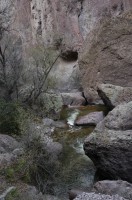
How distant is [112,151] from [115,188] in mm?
1493

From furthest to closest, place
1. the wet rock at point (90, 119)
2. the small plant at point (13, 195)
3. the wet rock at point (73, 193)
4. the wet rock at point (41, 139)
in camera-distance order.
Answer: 1. the wet rock at point (90, 119)
2. the wet rock at point (41, 139)
3. the wet rock at point (73, 193)
4. the small plant at point (13, 195)

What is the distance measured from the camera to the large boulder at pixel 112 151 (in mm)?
12602

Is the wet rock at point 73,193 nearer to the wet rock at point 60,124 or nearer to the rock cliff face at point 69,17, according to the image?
the wet rock at point 60,124

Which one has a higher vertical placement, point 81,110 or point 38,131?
Result: point 38,131

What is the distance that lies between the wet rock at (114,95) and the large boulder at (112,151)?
18.6 ft

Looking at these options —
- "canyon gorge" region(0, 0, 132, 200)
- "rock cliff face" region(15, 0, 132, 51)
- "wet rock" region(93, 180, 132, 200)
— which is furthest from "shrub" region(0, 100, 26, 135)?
"rock cliff face" region(15, 0, 132, 51)

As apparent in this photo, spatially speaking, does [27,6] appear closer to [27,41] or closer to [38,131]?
[27,41]

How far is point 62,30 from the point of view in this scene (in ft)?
98.6

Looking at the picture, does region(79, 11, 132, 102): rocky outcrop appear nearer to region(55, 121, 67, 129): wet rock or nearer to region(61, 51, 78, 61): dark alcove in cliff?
region(55, 121, 67, 129): wet rock

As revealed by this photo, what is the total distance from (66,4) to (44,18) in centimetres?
209

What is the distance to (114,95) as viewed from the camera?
19.9 m

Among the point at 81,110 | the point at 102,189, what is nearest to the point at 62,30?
→ the point at 81,110

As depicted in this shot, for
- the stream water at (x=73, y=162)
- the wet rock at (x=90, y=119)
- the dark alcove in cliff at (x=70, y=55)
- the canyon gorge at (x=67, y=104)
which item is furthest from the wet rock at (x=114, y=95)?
the dark alcove in cliff at (x=70, y=55)

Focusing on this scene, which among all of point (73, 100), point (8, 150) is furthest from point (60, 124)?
point (8, 150)
